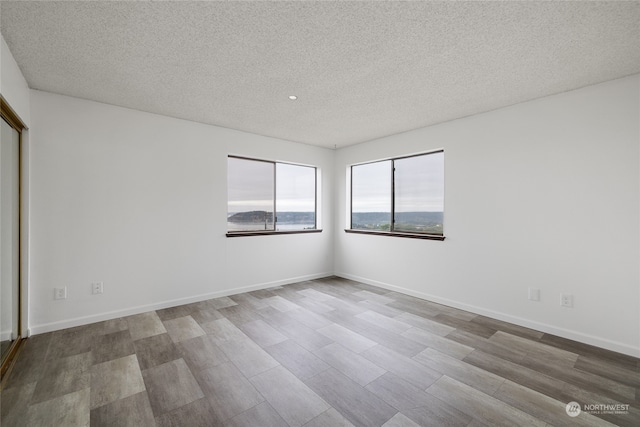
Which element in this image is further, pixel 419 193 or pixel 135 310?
pixel 419 193

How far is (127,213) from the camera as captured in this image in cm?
344

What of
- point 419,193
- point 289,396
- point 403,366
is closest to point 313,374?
point 289,396

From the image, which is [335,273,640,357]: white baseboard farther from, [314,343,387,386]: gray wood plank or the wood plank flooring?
[314,343,387,386]: gray wood plank

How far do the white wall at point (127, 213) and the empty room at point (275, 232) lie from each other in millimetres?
23

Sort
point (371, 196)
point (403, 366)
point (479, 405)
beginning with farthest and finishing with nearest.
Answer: point (371, 196)
point (403, 366)
point (479, 405)

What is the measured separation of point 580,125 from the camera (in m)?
2.84

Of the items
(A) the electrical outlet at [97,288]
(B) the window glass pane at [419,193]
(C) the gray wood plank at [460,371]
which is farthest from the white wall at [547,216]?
(A) the electrical outlet at [97,288]

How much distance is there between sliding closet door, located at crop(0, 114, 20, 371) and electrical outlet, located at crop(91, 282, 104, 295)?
58cm

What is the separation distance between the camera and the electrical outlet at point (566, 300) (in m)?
2.90

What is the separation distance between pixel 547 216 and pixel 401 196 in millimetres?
1948

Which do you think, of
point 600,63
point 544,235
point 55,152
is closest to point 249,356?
point 55,152

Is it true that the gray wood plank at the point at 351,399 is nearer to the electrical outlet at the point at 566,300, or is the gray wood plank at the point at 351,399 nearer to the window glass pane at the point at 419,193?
the electrical outlet at the point at 566,300

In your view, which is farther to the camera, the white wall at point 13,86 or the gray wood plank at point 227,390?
the white wall at point 13,86

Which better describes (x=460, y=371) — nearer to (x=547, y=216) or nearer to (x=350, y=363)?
(x=350, y=363)
